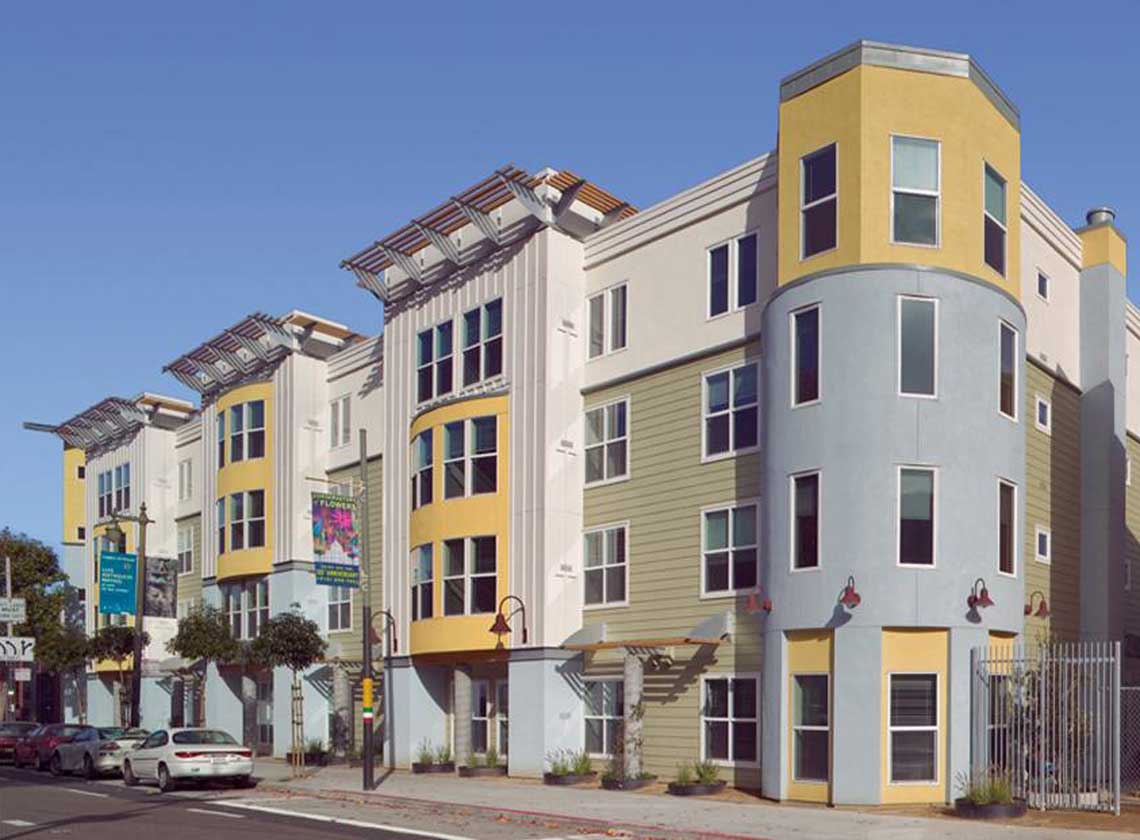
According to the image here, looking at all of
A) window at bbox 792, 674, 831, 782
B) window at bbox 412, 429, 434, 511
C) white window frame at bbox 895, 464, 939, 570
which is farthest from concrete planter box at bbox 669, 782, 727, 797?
window at bbox 412, 429, 434, 511

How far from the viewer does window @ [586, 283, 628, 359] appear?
30.3 m

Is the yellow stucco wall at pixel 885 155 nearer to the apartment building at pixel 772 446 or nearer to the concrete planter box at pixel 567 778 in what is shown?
the apartment building at pixel 772 446

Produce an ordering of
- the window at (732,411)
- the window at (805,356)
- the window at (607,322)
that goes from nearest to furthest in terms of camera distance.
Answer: the window at (805,356), the window at (732,411), the window at (607,322)

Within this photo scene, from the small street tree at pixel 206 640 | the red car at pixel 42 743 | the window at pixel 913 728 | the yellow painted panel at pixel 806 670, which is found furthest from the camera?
the small street tree at pixel 206 640

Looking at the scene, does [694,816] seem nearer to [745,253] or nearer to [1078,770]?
[1078,770]

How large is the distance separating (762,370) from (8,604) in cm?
3499

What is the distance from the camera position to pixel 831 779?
22375mm

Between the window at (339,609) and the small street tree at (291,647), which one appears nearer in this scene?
the small street tree at (291,647)

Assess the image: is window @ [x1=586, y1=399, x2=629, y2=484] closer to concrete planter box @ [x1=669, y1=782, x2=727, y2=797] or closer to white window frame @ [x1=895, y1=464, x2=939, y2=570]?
concrete planter box @ [x1=669, y1=782, x2=727, y2=797]

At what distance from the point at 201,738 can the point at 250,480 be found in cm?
1453

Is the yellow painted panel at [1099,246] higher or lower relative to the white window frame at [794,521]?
higher

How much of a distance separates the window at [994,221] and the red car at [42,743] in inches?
1001

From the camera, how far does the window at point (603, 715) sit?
94.8ft

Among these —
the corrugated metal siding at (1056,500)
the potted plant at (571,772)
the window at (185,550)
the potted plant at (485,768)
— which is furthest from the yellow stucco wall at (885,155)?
the window at (185,550)
